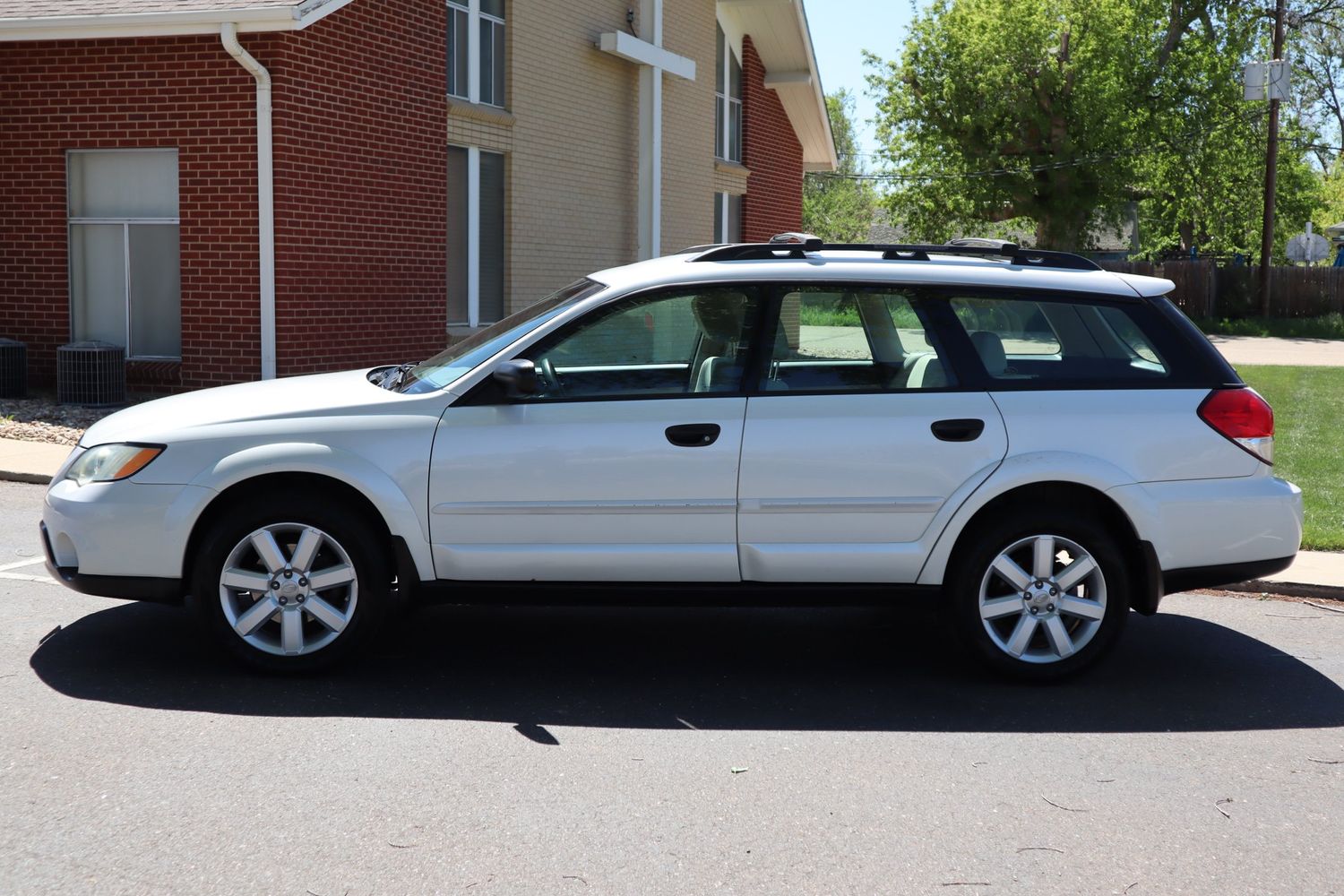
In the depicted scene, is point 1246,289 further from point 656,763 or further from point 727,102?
point 656,763

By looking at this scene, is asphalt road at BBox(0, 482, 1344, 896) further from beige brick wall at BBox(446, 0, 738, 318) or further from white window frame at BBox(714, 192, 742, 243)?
white window frame at BBox(714, 192, 742, 243)

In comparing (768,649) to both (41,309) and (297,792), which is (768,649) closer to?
(297,792)

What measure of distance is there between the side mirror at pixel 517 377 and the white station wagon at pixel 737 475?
1 centimetres

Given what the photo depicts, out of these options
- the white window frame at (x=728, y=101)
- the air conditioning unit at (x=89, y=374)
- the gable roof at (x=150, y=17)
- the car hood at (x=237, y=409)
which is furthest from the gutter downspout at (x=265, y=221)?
the white window frame at (x=728, y=101)

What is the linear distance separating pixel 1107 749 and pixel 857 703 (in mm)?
966

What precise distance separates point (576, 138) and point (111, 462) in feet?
46.4

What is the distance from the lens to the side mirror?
548 centimetres

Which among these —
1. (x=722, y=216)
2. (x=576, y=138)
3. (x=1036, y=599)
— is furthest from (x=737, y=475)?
(x=722, y=216)

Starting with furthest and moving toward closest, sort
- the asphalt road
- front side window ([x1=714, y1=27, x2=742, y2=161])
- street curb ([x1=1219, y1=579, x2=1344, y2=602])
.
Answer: front side window ([x1=714, y1=27, x2=742, y2=161])
street curb ([x1=1219, y1=579, x2=1344, y2=602])
the asphalt road

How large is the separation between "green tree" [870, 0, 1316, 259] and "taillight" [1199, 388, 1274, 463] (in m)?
36.3

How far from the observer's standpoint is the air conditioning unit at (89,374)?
14.0 meters

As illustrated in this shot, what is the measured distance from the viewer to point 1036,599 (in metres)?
5.71

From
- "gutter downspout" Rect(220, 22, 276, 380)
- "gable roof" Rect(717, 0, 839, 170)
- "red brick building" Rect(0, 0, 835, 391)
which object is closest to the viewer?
"gutter downspout" Rect(220, 22, 276, 380)

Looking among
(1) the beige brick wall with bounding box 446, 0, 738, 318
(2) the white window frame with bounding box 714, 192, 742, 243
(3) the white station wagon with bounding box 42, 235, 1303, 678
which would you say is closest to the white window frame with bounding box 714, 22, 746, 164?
(2) the white window frame with bounding box 714, 192, 742, 243
